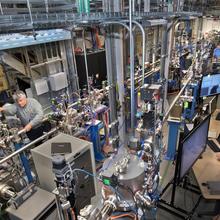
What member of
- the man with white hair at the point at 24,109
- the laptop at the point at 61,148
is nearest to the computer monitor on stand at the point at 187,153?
the laptop at the point at 61,148

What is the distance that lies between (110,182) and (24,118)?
2.31m

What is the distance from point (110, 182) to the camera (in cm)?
95

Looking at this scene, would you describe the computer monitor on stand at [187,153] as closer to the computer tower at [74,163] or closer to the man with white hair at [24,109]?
the computer tower at [74,163]

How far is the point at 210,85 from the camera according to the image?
313 centimetres

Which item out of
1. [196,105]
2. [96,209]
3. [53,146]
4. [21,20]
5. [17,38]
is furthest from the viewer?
[196,105]

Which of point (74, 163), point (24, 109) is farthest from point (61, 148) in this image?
point (24, 109)

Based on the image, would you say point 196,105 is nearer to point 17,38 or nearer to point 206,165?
point 206,165

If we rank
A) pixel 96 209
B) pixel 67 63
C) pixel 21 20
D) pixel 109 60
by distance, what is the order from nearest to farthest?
pixel 96 209
pixel 21 20
pixel 109 60
pixel 67 63

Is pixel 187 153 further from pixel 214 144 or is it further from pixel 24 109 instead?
pixel 24 109

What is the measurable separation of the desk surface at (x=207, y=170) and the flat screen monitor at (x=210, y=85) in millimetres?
1111

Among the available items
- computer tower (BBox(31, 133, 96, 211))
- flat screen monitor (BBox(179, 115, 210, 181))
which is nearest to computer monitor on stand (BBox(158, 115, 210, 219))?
flat screen monitor (BBox(179, 115, 210, 181))

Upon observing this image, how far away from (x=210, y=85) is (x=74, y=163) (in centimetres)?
250

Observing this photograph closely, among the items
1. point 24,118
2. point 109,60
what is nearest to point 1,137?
point 24,118

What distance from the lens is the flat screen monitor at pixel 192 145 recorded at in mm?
1693
